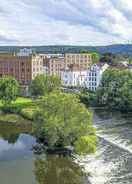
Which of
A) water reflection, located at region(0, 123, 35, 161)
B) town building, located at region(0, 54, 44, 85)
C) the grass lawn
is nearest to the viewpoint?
water reflection, located at region(0, 123, 35, 161)

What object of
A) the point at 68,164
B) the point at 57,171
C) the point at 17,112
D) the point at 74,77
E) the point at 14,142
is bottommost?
the point at 14,142

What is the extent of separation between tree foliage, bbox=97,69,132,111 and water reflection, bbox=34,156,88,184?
41055mm

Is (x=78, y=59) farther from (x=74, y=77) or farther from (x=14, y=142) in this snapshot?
(x=14, y=142)

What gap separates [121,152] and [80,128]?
18.6 feet

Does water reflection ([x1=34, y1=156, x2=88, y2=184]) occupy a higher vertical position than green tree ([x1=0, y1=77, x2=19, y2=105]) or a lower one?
lower

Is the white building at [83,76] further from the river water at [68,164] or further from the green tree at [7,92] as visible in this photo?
the river water at [68,164]

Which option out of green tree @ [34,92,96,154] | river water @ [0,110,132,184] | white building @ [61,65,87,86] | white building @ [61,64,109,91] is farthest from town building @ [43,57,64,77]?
green tree @ [34,92,96,154]

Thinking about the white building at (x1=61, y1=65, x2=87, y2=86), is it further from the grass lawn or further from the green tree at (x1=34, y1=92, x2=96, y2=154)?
the green tree at (x1=34, y1=92, x2=96, y2=154)

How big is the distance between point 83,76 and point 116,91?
3913 cm

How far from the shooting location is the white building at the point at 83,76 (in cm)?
12876

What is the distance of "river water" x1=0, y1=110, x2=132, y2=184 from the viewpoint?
43250mm

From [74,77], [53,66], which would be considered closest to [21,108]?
[74,77]

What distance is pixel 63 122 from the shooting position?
5409 cm

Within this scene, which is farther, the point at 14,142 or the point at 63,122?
the point at 14,142
